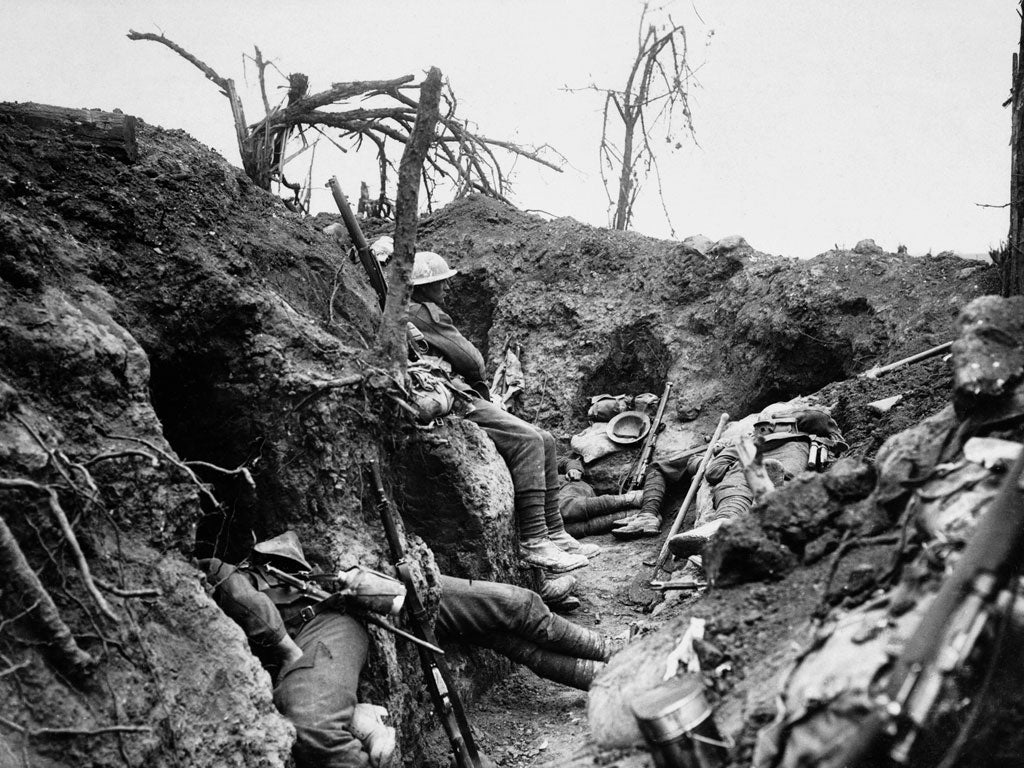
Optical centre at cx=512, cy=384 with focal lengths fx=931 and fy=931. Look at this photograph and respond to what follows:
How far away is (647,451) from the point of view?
9.85m

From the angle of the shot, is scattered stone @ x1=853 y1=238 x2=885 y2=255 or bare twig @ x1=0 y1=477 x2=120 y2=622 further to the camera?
scattered stone @ x1=853 y1=238 x2=885 y2=255

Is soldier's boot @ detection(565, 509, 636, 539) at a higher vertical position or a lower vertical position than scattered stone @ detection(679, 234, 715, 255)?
lower

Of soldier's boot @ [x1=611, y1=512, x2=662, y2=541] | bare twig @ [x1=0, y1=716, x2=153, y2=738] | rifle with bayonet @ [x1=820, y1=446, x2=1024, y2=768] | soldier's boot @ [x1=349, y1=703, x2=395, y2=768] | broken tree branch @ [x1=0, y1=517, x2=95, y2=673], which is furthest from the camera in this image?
soldier's boot @ [x1=611, y1=512, x2=662, y2=541]

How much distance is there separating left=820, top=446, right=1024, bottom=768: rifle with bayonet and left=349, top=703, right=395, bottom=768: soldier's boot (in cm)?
250

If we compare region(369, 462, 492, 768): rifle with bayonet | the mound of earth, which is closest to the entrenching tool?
the mound of earth

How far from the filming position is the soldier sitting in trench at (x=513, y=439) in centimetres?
744

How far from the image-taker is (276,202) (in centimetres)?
699

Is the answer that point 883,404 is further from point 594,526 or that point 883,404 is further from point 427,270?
point 427,270

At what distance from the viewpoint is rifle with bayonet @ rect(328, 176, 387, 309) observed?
6.22 m

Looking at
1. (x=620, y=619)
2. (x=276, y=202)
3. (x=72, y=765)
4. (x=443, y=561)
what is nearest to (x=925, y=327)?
(x=620, y=619)

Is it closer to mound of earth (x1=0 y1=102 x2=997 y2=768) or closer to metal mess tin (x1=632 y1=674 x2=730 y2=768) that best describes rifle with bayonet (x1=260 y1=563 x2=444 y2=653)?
mound of earth (x1=0 y1=102 x2=997 y2=768)

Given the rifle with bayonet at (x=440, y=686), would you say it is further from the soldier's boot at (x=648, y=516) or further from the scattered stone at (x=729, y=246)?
the scattered stone at (x=729, y=246)

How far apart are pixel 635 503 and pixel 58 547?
6.51 meters

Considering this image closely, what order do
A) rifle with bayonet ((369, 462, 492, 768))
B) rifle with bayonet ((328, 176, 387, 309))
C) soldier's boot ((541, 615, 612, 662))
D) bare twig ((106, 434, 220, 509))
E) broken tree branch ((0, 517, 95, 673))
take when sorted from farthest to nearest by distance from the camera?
rifle with bayonet ((328, 176, 387, 309))
soldier's boot ((541, 615, 612, 662))
rifle with bayonet ((369, 462, 492, 768))
bare twig ((106, 434, 220, 509))
broken tree branch ((0, 517, 95, 673))
